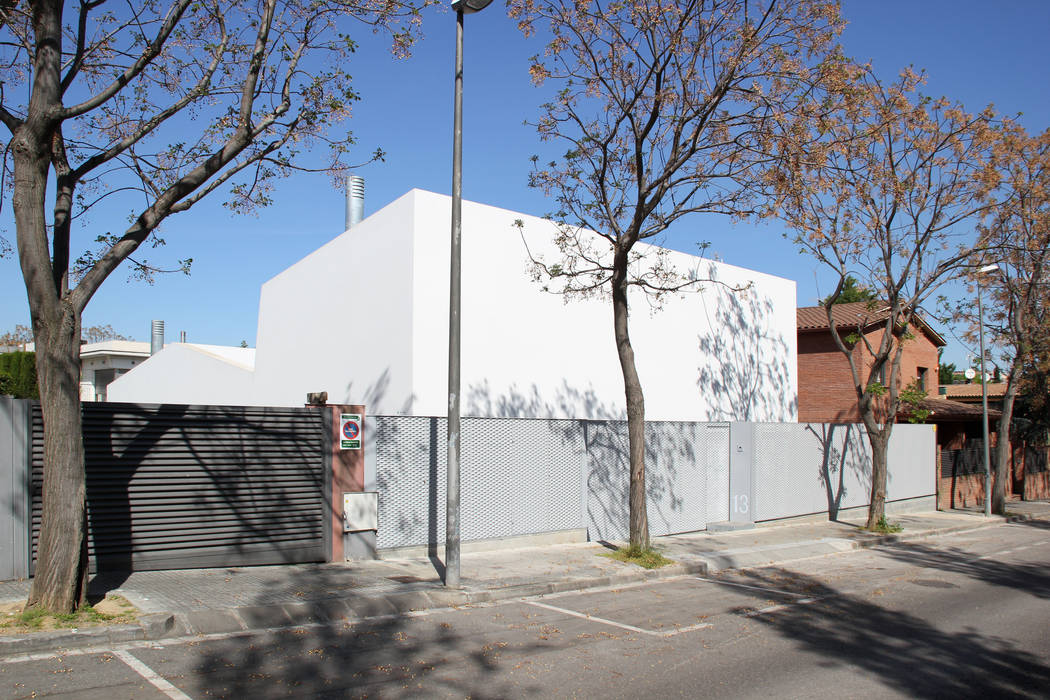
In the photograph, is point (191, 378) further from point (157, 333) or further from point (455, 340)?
point (455, 340)

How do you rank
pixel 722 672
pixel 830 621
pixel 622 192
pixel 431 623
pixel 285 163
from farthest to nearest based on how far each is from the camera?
pixel 622 192, pixel 285 163, pixel 830 621, pixel 431 623, pixel 722 672

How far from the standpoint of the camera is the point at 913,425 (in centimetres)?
2452

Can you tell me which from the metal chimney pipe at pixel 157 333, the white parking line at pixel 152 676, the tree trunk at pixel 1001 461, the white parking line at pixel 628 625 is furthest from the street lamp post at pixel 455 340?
the metal chimney pipe at pixel 157 333

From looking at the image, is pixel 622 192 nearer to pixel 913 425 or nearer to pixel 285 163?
pixel 285 163

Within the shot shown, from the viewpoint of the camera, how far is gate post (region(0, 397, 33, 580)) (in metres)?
8.95

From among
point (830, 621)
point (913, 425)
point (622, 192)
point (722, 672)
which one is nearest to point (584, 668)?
point (722, 672)

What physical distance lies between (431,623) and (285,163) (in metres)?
5.95

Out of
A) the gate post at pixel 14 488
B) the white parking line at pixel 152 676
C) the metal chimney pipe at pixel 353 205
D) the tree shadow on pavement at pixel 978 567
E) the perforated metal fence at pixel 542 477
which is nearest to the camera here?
the white parking line at pixel 152 676

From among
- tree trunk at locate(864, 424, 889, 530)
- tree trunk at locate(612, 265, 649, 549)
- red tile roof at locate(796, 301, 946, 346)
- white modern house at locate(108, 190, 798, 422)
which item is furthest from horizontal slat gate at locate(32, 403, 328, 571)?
red tile roof at locate(796, 301, 946, 346)

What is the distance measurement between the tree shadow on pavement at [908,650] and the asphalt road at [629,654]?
2 cm

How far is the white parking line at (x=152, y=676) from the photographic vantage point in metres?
5.89

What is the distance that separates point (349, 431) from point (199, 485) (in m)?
2.16

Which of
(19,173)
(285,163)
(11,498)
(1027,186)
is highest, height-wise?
(1027,186)

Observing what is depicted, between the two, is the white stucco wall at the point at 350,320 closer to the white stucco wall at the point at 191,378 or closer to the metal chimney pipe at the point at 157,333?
the white stucco wall at the point at 191,378
